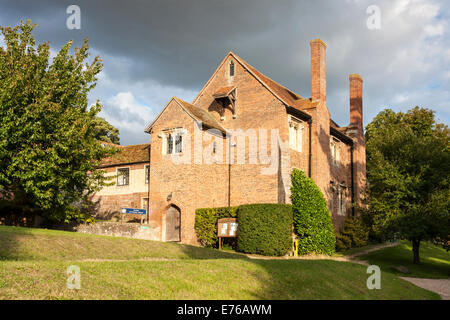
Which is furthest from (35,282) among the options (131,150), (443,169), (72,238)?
(131,150)

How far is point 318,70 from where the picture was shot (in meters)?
29.1

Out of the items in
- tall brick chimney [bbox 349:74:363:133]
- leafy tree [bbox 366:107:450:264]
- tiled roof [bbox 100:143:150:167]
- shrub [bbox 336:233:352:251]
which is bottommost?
shrub [bbox 336:233:352:251]

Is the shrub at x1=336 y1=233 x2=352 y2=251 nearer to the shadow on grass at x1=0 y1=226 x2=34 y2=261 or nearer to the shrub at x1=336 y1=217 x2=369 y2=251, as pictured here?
the shrub at x1=336 y1=217 x2=369 y2=251

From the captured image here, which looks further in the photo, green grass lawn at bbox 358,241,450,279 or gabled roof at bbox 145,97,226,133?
gabled roof at bbox 145,97,226,133

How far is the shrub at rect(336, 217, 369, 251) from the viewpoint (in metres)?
30.3

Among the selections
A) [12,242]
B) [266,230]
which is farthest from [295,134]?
[12,242]

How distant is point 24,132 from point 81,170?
390 cm

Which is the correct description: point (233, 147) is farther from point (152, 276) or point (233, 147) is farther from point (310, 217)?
point (152, 276)

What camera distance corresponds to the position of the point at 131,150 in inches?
1368

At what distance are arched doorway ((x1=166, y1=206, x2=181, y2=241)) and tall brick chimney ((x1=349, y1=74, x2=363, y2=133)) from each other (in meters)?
19.0

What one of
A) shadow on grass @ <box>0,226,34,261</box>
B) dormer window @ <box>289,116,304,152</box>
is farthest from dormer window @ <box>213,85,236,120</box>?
shadow on grass @ <box>0,226,34,261</box>

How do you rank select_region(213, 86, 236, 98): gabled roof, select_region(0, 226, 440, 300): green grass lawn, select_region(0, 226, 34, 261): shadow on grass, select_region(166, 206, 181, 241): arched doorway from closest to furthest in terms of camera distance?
select_region(0, 226, 440, 300): green grass lawn
select_region(0, 226, 34, 261): shadow on grass
select_region(166, 206, 181, 241): arched doorway
select_region(213, 86, 236, 98): gabled roof

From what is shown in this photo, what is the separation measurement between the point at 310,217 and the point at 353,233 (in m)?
8.26
